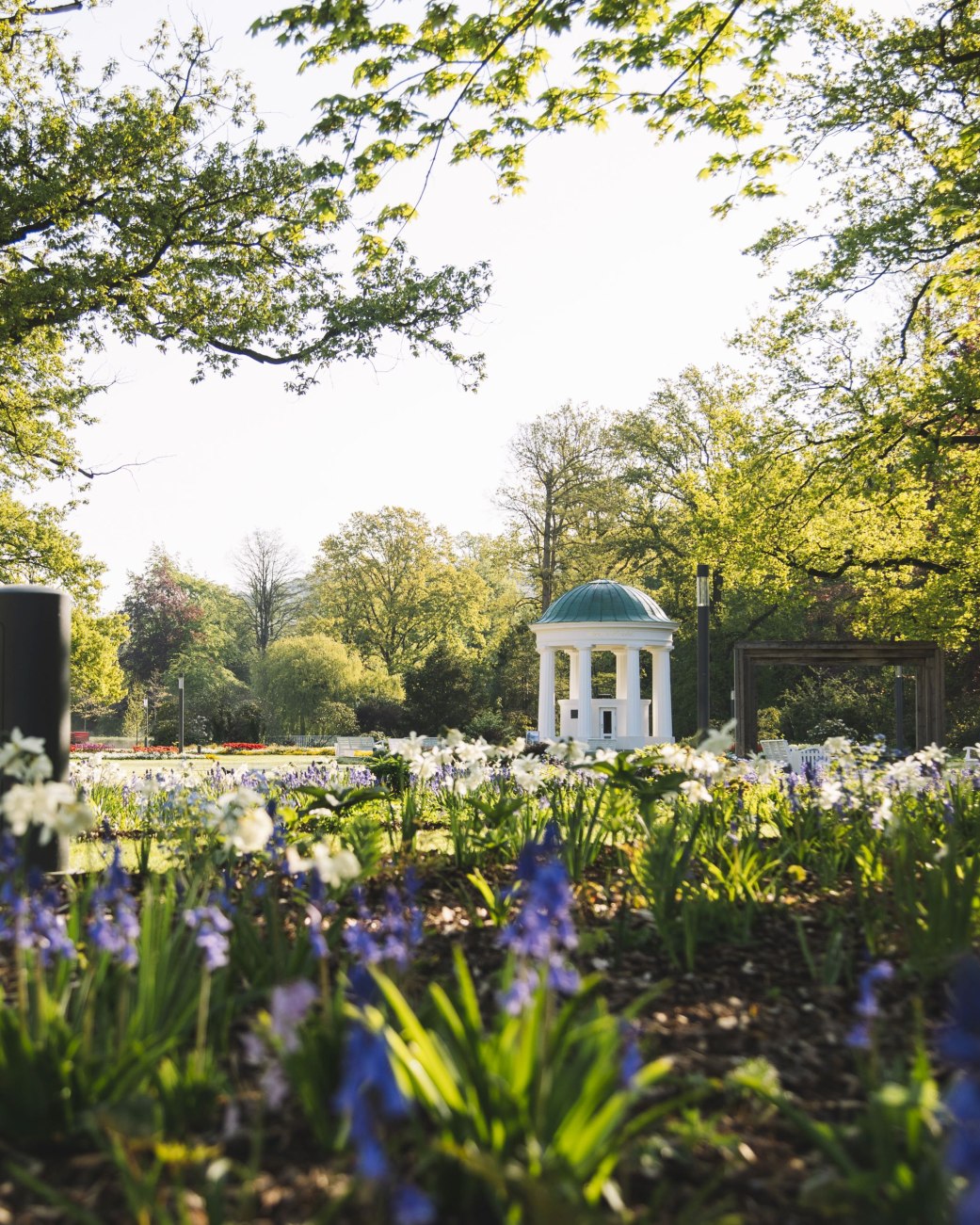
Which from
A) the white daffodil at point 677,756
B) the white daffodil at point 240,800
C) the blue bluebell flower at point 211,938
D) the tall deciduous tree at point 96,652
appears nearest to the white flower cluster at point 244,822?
the white daffodil at point 240,800

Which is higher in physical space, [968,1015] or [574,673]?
[574,673]

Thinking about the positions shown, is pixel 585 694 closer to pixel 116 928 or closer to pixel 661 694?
pixel 661 694

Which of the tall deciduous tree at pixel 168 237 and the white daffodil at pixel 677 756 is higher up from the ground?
the tall deciduous tree at pixel 168 237

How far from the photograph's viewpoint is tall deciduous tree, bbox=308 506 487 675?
134ft

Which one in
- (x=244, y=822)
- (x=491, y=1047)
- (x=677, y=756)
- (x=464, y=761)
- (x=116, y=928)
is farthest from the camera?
(x=464, y=761)

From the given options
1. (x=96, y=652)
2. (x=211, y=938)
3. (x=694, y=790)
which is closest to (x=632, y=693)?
(x=96, y=652)

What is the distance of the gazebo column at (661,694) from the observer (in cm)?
2552

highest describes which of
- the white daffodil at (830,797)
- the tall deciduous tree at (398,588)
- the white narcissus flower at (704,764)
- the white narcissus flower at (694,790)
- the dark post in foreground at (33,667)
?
the tall deciduous tree at (398,588)

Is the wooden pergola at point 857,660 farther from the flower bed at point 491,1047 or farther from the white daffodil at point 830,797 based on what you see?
the flower bed at point 491,1047

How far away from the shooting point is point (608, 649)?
84.1ft

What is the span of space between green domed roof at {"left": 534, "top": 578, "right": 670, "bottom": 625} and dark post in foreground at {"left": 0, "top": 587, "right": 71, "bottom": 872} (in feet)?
62.7

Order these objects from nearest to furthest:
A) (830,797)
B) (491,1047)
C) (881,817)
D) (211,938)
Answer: (491,1047) < (211,938) < (881,817) < (830,797)

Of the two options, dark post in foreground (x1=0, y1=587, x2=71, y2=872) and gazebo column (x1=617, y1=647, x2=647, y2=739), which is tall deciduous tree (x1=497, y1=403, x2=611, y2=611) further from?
dark post in foreground (x1=0, y1=587, x2=71, y2=872)

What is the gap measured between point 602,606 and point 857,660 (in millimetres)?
7195
